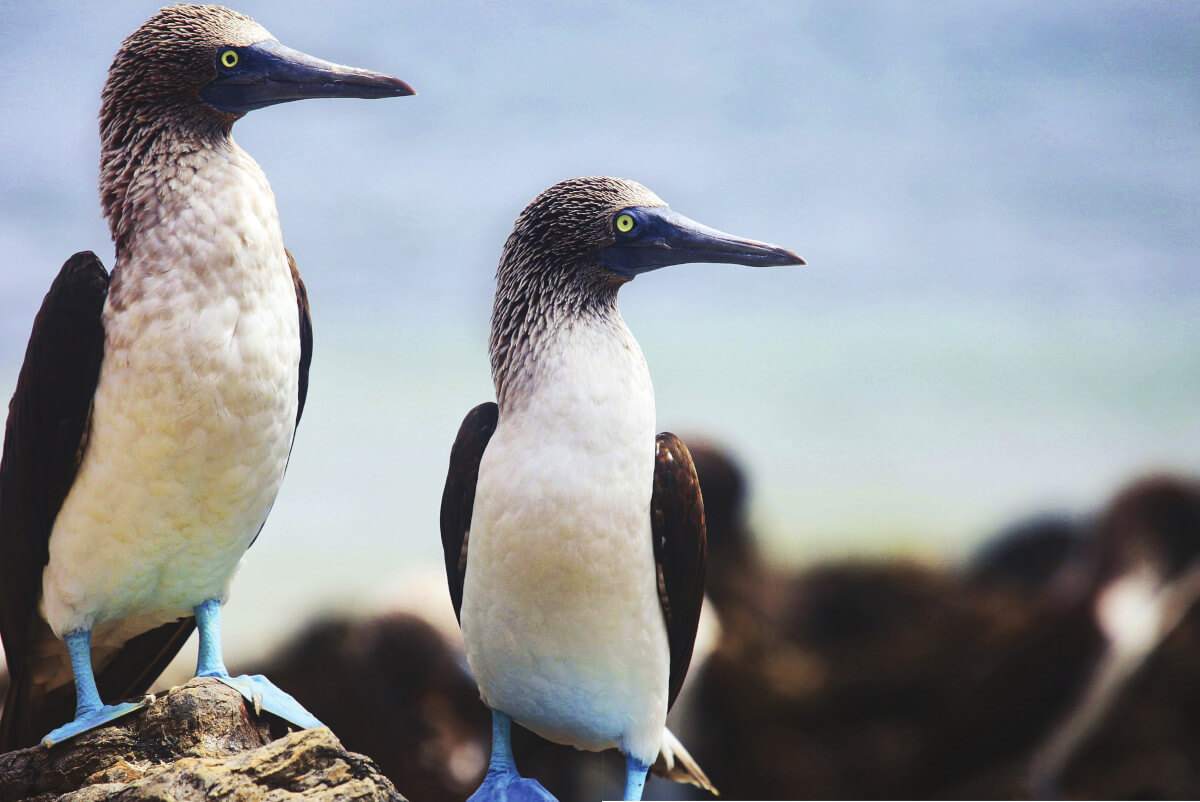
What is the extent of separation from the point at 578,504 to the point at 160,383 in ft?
2.85

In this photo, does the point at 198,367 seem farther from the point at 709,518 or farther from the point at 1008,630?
the point at 1008,630

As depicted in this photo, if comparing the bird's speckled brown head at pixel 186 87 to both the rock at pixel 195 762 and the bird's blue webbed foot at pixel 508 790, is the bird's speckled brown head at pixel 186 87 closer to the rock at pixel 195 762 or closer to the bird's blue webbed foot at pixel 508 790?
the rock at pixel 195 762

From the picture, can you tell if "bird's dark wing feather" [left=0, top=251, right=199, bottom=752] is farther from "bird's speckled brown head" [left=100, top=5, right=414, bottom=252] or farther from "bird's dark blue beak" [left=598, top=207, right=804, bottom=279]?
"bird's dark blue beak" [left=598, top=207, right=804, bottom=279]

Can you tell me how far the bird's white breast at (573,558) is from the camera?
77.7 inches

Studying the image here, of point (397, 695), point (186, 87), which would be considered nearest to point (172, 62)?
point (186, 87)

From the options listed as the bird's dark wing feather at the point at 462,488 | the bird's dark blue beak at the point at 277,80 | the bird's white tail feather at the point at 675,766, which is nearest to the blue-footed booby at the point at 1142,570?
the bird's white tail feather at the point at 675,766

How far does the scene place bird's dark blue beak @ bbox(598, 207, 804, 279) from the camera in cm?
215

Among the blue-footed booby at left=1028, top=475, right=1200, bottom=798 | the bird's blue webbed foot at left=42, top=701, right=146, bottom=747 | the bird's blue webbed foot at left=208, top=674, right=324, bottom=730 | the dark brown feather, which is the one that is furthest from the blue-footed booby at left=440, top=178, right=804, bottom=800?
the blue-footed booby at left=1028, top=475, right=1200, bottom=798

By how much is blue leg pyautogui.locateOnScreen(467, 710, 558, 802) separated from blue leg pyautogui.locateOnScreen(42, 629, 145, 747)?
74 centimetres

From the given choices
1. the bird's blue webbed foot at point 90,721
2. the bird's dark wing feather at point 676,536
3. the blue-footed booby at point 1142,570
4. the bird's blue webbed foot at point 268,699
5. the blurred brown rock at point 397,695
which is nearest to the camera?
the bird's blue webbed foot at point 90,721

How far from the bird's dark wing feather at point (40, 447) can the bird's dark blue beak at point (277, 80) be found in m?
0.45

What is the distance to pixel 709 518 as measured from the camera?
3.44m

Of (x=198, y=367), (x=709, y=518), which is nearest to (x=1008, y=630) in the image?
(x=709, y=518)

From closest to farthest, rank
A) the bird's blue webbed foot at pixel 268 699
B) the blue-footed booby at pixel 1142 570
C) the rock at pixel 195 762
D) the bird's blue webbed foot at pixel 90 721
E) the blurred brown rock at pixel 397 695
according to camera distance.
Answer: the rock at pixel 195 762 → the bird's blue webbed foot at pixel 90 721 → the bird's blue webbed foot at pixel 268 699 → the blurred brown rock at pixel 397 695 → the blue-footed booby at pixel 1142 570
